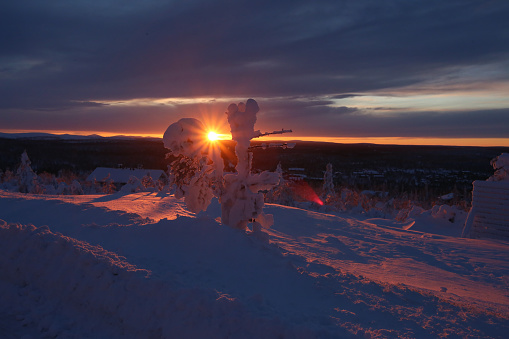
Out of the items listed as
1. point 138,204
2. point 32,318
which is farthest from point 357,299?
point 138,204

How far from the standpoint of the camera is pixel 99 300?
4.39 metres

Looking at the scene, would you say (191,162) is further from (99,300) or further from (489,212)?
(489,212)

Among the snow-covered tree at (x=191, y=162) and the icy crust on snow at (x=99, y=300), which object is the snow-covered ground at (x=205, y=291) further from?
the snow-covered tree at (x=191, y=162)

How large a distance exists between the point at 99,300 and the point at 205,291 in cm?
135

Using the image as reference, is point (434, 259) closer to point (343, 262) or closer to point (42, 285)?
point (343, 262)

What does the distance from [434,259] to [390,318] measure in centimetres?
539

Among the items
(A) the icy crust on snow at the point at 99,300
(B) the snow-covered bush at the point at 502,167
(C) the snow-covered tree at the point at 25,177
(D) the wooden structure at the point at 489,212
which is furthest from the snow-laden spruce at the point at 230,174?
(C) the snow-covered tree at the point at 25,177

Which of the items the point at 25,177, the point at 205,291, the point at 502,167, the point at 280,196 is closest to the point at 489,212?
the point at 502,167

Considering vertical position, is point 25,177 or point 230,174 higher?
point 230,174

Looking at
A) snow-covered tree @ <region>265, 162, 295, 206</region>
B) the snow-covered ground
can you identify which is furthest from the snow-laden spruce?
snow-covered tree @ <region>265, 162, 295, 206</region>

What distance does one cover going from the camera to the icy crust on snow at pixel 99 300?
145 inches

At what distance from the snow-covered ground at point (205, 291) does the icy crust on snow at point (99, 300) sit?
1cm

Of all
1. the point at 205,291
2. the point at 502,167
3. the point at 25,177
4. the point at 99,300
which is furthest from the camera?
the point at 25,177

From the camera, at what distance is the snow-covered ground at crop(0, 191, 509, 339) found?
3.77 metres
